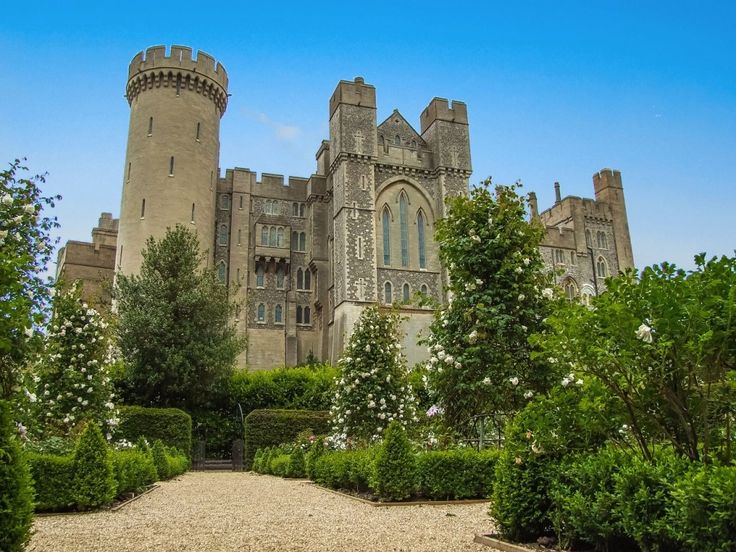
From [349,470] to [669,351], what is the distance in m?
7.46

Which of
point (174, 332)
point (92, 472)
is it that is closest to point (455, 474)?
point (92, 472)

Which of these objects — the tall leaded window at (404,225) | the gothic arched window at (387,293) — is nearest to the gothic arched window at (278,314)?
the gothic arched window at (387,293)

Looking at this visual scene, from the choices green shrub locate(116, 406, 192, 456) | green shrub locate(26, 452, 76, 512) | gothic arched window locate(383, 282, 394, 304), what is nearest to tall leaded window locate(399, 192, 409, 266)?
gothic arched window locate(383, 282, 394, 304)

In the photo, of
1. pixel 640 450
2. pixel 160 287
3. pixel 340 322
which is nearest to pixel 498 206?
pixel 640 450

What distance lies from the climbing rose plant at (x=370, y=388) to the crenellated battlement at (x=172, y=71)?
24597 millimetres

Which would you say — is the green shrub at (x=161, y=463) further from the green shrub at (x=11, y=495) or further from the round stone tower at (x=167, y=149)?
the round stone tower at (x=167, y=149)

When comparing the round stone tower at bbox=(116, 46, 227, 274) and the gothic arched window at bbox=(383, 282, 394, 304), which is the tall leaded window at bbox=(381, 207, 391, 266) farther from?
the round stone tower at bbox=(116, 46, 227, 274)

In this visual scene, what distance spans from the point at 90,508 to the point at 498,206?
744 cm

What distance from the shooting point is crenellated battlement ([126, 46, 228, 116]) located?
3419 centimetres

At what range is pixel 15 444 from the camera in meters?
4.45

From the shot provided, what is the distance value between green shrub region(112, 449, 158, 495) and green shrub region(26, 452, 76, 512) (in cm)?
74

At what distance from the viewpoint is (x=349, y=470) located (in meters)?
10.9

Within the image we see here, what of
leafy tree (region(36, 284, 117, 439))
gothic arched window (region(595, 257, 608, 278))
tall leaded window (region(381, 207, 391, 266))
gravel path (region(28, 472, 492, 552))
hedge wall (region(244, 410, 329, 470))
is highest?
gothic arched window (region(595, 257, 608, 278))

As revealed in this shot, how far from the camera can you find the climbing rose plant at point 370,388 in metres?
14.6
